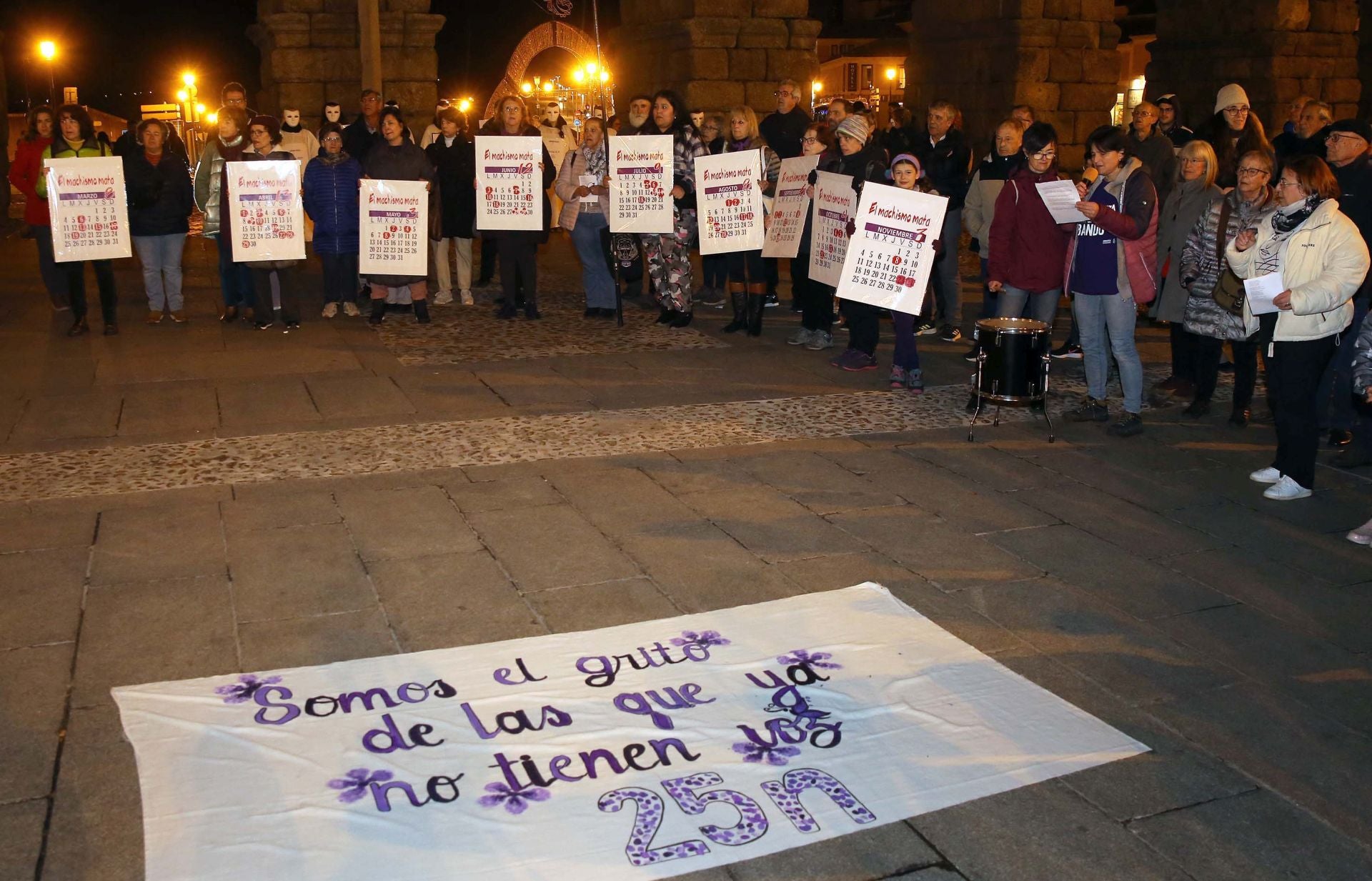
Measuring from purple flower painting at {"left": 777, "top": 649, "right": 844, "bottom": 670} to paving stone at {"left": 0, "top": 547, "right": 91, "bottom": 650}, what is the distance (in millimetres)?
2740

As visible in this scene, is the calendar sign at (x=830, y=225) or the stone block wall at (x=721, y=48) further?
the stone block wall at (x=721, y=48)

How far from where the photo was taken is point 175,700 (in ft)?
14.5

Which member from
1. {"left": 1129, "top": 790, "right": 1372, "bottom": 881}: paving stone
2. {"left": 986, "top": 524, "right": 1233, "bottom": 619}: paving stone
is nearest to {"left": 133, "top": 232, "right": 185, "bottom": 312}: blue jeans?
{"left": 986, "top": 524, "right": 1233, "bottom": 619}: paving stone

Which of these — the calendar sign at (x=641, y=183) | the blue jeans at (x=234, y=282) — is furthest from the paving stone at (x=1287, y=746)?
the blue jeans at (x=234, y=282)

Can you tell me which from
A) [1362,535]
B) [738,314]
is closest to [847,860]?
[1362,535]

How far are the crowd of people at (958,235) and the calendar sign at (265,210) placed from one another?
0.52 ft

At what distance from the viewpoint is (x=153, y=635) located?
4.98 metres

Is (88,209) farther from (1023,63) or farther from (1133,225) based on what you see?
(1023,63)

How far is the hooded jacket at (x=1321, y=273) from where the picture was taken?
21.2 feet

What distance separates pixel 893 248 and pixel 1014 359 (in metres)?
1.43

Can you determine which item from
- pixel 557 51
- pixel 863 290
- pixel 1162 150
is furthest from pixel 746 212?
pixel 557 51

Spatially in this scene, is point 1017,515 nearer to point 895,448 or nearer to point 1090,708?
point 895,448

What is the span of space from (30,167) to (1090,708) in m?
10.4

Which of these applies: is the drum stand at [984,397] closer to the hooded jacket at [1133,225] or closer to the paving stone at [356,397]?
the hooded jacket at [1133,225]
